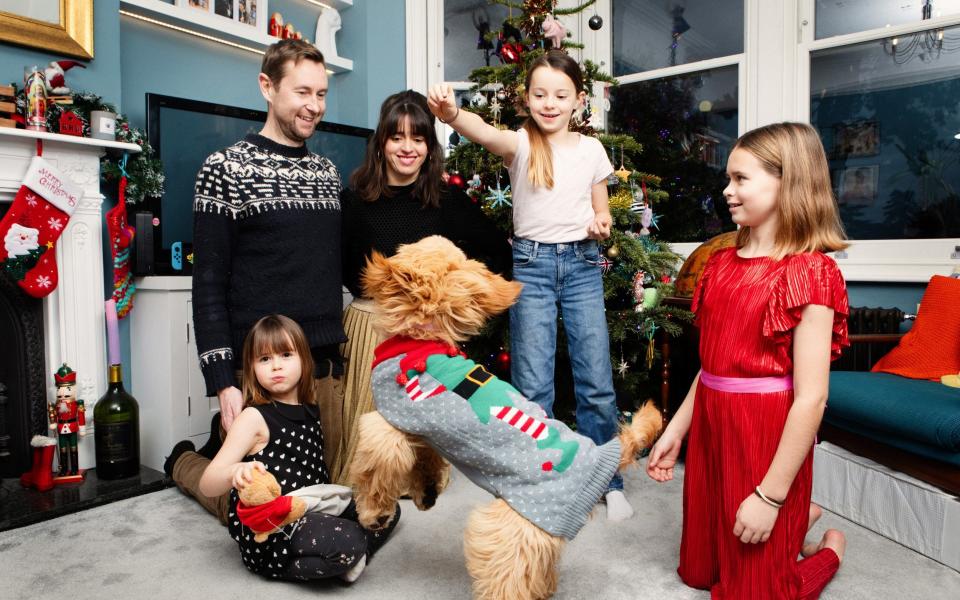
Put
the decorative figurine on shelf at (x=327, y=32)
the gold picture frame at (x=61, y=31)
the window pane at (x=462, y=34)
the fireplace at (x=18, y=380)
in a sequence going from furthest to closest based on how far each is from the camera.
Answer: the window pane at (x=462, y=34) < the decorative figurine on shelf at (x=327, y=32) < the fireplace at (x=18, y=380) < the gold picture frame at (x=61, y=31)

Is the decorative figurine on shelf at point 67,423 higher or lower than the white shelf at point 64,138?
lower

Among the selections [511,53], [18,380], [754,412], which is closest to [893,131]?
[511,53]

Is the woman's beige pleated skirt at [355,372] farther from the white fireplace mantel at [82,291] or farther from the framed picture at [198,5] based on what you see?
the framed picture at [198,5]

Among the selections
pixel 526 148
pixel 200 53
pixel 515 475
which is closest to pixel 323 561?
pixel 515 475

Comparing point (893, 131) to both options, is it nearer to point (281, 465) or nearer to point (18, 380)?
point (281, 465)

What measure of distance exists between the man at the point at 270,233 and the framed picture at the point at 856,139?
2795 millimetres

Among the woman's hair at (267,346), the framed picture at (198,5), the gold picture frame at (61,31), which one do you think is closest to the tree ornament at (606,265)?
the woman's hair at (267,346)

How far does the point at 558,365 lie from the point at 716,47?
219 centimetres

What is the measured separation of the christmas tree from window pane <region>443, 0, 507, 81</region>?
1374 mm

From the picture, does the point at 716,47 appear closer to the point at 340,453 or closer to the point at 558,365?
the point at 558,365

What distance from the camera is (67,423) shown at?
255 centimetres

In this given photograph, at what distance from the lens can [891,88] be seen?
3.33 metres

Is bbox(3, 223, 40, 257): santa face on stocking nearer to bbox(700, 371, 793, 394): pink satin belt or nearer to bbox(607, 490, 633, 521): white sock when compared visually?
bbox(607, 490, 633, 521): white sock

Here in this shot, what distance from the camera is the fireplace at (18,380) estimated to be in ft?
8.55
